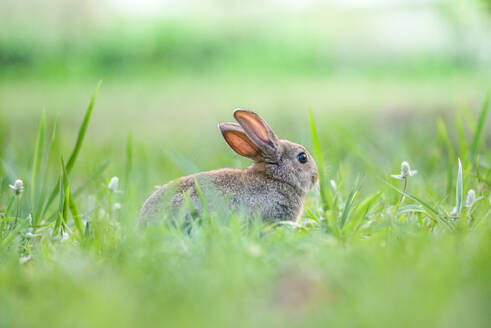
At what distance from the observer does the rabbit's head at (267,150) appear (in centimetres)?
426

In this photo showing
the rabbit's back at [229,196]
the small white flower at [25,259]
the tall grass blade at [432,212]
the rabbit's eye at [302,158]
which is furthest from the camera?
the rabbit's eye at [302,158]

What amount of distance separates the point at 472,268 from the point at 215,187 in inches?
72.9

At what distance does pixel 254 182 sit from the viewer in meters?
4.05

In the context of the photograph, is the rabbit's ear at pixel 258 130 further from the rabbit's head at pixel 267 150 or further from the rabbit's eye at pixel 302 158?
the rabbit's eye at pixel 302 158

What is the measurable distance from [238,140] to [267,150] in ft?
0.75

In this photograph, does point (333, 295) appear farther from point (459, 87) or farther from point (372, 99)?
point (459, 87)

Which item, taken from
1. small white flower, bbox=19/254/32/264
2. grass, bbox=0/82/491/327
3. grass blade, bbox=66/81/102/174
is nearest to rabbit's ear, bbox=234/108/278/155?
grass, bbox=0/82/491/327

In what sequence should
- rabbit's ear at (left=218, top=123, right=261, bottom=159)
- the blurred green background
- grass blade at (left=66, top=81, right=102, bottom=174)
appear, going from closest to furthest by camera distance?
grass blade at (left=66, top=81, right=102, bottom=174) < rabbit's ear at (left=218, top=123, right=261, bottom=159) < the blurred green background

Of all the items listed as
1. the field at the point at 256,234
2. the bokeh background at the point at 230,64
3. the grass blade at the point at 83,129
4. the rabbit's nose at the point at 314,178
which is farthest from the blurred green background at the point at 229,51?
Answer: the grass blade at the point at 83,129

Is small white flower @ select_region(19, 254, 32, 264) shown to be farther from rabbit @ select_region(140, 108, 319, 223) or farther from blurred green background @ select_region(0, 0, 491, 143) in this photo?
blurred green background @ select_region(0, 0, 491, 143)

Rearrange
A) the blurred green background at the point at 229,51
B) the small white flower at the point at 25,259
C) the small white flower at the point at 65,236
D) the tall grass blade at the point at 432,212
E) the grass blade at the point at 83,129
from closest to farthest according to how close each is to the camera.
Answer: the small white flower at the point at 25,259, the tall grass blade at the point at 432,212, the small white flower at the point at 65,236, the grass blade at the point at 83,129, the blurred green background at the point at 229,51

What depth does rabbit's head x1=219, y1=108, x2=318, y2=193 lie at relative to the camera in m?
4.26

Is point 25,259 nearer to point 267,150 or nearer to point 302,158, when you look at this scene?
point 267,150

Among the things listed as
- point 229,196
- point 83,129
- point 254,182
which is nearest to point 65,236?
point 83,129
